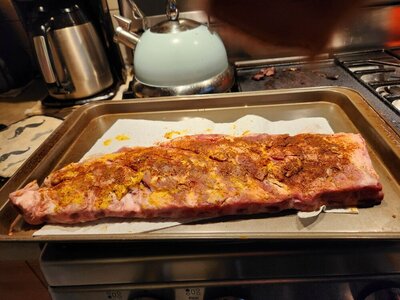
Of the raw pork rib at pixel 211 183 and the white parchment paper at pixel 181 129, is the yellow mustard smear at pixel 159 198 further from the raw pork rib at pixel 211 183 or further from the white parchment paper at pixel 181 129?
the white parchment paper at pixel 181 129

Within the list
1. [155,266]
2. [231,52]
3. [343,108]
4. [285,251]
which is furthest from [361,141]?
Result: [231,52]

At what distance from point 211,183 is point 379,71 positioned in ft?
3.40

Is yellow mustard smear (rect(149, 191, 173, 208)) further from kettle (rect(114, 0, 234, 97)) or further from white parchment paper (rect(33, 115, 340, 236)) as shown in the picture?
kettle (rect(114, 0, 234, 97))

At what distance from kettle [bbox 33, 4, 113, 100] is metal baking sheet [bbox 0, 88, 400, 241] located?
0.31m

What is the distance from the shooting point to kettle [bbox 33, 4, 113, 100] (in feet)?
3.94

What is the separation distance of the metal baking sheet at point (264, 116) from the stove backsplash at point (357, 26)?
540 millimetres

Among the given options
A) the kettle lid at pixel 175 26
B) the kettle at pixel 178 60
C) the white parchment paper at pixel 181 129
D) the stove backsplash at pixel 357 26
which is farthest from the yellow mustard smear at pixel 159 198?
the stove backsplash at pixel 357 26

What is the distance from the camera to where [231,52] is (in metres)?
1.59

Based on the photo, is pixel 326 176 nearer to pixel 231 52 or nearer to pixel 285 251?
pixel 285 251

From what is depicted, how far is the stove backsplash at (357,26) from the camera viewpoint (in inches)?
57.4

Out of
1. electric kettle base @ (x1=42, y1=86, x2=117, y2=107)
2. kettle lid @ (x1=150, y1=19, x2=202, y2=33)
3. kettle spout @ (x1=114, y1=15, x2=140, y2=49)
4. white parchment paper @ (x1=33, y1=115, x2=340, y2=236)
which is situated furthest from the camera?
electric kettle base @ (x1=42, y1=86, x2=117, y2=107)

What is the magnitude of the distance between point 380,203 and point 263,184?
276 mm

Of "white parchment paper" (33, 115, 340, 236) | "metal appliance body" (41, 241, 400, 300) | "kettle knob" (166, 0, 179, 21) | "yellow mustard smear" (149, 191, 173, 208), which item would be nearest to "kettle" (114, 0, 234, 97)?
"kettle knob" (166, 0, 179, 21)

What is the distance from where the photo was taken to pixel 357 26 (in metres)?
1.49
